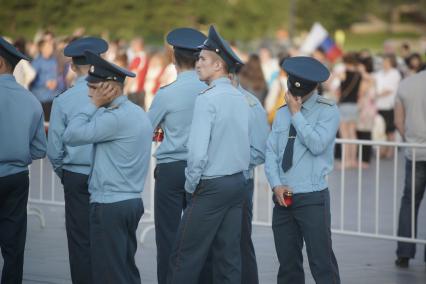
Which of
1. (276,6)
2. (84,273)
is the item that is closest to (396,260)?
(84,273)

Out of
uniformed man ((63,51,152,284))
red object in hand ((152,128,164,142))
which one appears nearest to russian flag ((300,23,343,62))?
red object in hand ((152,128,164,142))

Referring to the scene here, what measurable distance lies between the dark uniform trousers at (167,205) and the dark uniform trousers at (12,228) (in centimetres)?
105

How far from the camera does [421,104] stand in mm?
9984

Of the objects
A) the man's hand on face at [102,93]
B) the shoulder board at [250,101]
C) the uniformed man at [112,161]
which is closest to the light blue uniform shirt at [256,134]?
the shoulder board at [250,101]

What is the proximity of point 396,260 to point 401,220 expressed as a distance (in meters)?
0.37

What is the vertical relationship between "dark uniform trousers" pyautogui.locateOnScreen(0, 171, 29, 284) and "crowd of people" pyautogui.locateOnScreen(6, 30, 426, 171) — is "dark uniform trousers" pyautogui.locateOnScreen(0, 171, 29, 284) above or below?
below

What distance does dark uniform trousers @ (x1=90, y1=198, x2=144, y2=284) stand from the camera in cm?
695

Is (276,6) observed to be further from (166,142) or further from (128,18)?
(166,142)

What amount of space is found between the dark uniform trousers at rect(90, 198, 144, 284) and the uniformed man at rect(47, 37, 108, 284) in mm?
780

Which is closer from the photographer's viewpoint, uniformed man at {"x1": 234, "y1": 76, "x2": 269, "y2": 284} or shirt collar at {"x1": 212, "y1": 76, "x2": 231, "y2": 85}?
shirt collar at {"x1": 212, "y1": 76, "x2": 231, "y2": 85}

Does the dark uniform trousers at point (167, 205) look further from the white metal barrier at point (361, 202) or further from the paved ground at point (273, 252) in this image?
the white metal barrier at point (361, 202)

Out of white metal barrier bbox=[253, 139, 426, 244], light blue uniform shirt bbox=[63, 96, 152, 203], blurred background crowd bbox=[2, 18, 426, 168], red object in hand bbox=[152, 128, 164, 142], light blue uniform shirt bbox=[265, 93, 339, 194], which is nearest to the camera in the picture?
light blue uniform shirt bbox=[63, 96, 152, 203]

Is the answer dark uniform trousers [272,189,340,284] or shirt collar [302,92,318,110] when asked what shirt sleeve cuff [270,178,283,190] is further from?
shirt collar [302,92,318,110]

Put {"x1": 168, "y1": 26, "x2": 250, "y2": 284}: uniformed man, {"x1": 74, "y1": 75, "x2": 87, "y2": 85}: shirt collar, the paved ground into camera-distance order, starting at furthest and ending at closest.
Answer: the paved ground → {"x1": 74, "y1": 75, "x2": 87, "y2": 85}: shirt collar → {"x1": 168, "y1": 26, "x2": 250, "y2": 284}: uniformed man
